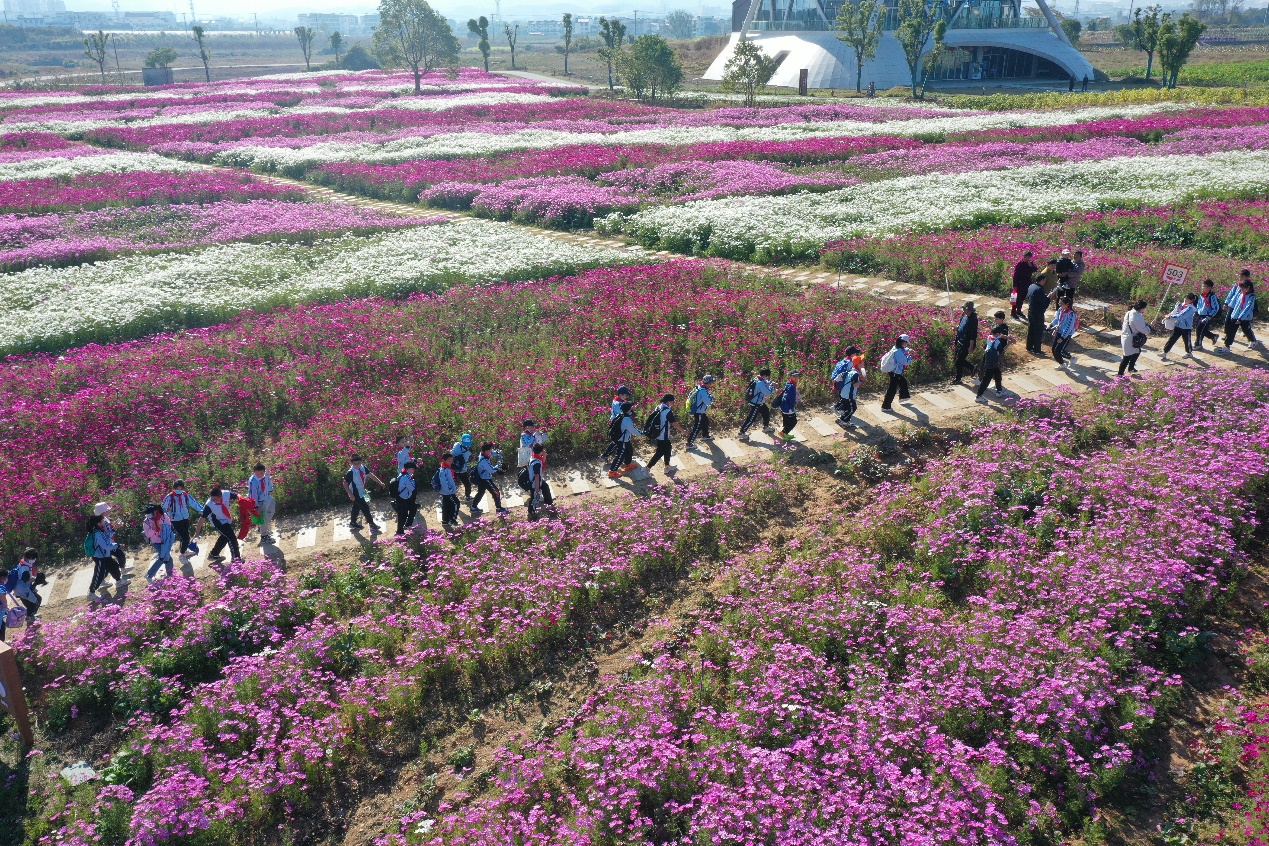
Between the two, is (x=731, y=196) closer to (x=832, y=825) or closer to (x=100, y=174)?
(x=832, y=825)

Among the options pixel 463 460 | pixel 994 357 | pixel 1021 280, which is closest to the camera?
pixel 463 460

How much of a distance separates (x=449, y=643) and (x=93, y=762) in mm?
3671

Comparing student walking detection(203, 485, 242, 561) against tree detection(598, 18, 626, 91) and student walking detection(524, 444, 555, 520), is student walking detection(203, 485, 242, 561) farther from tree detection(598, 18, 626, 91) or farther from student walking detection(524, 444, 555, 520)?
tree detection(598, 18, 626, 91)

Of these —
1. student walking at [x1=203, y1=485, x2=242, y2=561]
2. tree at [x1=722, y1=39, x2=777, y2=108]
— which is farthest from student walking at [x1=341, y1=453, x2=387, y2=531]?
tree at [x1=722, y1=39, x2=777, y2=108]

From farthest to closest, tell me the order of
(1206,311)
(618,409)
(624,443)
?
(1206,311)
(624,443)
(618,409)

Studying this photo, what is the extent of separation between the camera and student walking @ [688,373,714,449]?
1320 cm

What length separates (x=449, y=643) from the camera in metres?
9.18

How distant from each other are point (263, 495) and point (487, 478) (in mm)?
3235

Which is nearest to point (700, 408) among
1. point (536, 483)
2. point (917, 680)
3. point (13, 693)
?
point (536, 483)

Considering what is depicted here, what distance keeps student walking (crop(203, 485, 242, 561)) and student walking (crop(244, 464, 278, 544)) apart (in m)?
0.30

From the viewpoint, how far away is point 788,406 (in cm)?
1348

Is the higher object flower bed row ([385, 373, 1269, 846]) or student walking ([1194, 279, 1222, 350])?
student walking ([1194, 279, 1222, 350])

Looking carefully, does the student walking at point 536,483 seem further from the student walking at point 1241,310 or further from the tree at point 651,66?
the tree at point 651,66

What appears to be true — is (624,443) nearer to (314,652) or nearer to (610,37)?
(314,652)
